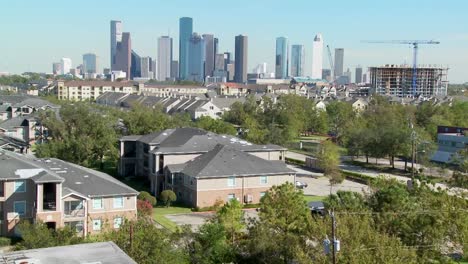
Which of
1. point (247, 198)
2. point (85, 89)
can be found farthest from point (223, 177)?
point (85, 89)

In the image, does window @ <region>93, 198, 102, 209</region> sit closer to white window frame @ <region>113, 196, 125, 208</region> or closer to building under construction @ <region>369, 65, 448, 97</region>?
white window frame @ <region>113, 196, 125, 208</region>

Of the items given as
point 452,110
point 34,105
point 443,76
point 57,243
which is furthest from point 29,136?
point 443,76

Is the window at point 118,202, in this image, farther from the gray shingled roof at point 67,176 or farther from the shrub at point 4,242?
the shrub at point 4,242

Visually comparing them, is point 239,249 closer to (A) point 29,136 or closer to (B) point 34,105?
(A) point 29,136

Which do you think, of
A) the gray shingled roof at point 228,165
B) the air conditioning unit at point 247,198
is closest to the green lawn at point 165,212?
the gray shingled roof at point 228,165

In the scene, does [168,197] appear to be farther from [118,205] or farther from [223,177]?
[118,205]

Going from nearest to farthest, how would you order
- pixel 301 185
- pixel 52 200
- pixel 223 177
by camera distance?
1. pixel 52 200
2. pixel 223 177
3. pixel 301 185

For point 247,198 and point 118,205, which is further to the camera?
point 247,198
